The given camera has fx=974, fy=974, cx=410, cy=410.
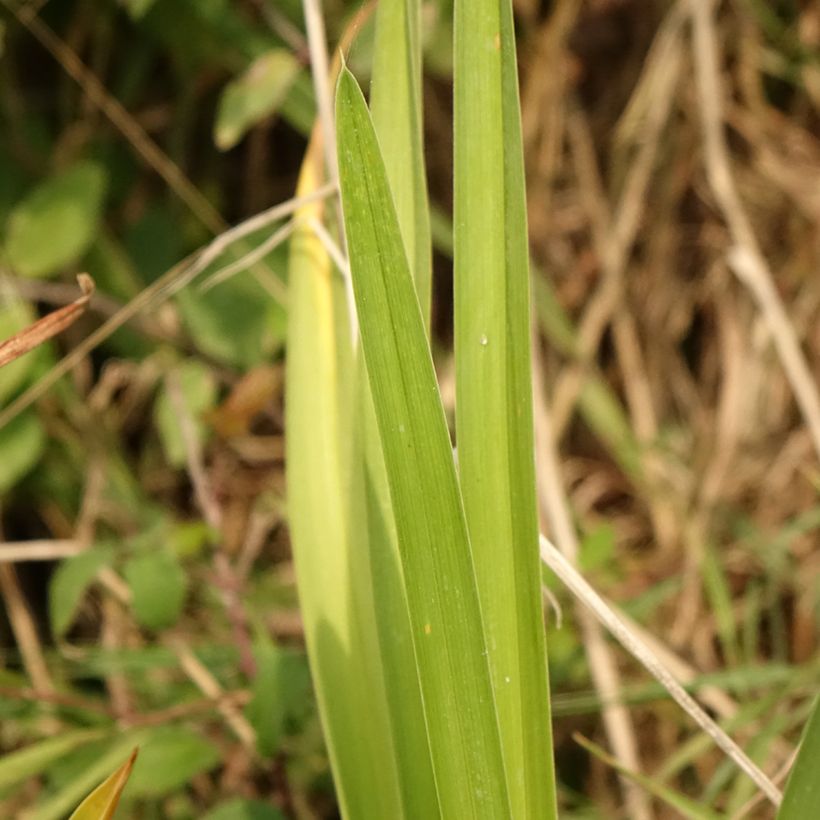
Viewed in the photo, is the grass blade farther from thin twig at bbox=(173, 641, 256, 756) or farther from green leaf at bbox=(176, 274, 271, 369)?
green leaf at bbox=(176, 274, 271, 369)

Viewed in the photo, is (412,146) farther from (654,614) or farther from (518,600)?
(654,614)

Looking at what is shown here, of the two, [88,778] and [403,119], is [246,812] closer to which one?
[88,778]

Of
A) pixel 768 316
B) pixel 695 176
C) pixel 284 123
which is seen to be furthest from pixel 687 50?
pixel 284 123

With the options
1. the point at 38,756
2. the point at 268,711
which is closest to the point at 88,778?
the point at 38,756

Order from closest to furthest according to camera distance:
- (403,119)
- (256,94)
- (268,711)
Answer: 1. (403,119)
2. (268,711)
3. (256,94)

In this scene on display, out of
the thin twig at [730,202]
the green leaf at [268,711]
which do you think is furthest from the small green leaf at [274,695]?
the thin twig at [730,202]

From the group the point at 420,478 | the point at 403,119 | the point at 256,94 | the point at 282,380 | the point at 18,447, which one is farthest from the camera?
the point at 282,380
